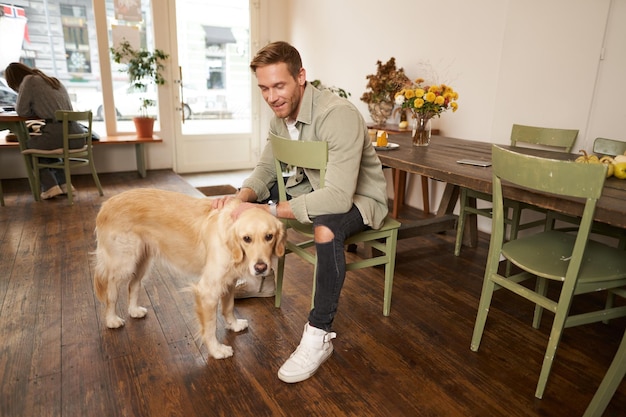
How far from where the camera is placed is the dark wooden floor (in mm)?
1477

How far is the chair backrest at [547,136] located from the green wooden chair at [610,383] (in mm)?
1673

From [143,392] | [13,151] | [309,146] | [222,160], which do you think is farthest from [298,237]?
[13,151]

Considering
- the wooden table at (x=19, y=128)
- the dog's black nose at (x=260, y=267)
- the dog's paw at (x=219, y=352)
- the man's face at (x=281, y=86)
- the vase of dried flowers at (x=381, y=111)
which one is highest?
the man's face at (x=281, y=86)

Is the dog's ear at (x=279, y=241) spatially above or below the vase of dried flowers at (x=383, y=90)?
below

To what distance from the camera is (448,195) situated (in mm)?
3164

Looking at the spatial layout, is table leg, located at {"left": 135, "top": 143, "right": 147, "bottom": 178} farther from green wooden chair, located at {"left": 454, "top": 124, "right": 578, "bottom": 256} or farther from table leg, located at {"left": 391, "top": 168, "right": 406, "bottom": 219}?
green wooden chair, located at {"left": 454, "top": 124, "right": 578, "bottom": 256}

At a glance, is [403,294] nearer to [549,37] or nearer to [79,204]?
[549,37]

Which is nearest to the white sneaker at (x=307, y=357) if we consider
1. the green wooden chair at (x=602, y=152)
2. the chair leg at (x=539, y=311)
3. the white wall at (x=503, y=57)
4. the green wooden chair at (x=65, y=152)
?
the chair leg at (x=539, y=311)

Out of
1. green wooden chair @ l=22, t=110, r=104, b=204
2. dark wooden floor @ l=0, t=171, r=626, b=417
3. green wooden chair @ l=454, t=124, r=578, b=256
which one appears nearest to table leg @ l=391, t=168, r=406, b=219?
green wooden chair @ l=454, t=124, r=578, b=256

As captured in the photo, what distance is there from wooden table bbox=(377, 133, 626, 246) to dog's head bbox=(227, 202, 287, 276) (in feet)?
2.82

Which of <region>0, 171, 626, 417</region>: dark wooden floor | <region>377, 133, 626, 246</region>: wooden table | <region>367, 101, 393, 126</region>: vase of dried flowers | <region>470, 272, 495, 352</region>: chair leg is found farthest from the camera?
<region>367, 101, 393, 126</region>: vase of dried flowers

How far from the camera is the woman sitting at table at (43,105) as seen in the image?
3.78 metres

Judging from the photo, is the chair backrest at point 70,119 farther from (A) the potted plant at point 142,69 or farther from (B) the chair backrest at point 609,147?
(B) the chair backrest at point 609,147

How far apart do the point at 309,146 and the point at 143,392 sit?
112 centimetres
